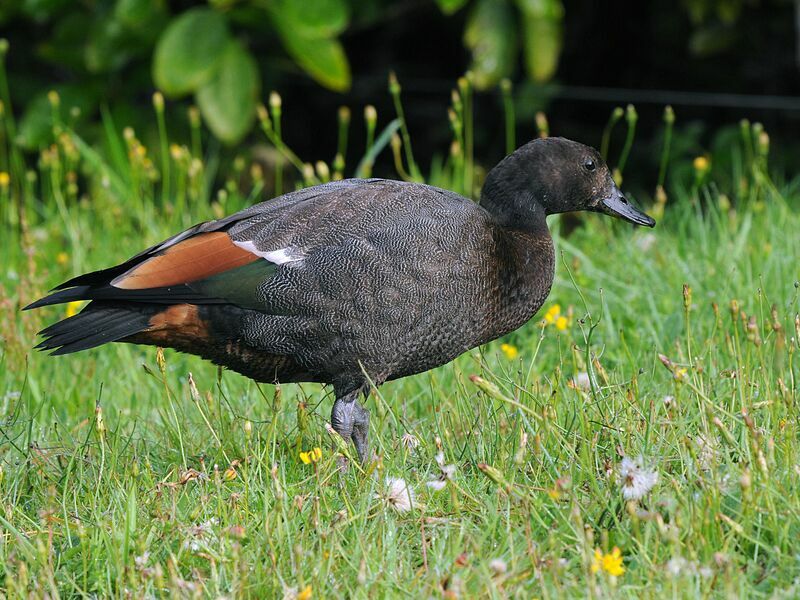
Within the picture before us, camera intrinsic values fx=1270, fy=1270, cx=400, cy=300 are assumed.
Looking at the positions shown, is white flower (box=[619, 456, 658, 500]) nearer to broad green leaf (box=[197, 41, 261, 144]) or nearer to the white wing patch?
the white wing patch

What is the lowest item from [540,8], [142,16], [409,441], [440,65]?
[440,65]

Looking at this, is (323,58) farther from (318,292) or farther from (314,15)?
(318,292)

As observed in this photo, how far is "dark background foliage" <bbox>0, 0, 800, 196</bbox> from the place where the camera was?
576 centimetres

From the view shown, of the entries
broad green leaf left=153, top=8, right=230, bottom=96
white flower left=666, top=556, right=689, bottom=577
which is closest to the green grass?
white flower left=666, top=556, right=689, bottom=577

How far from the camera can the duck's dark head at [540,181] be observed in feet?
12.9

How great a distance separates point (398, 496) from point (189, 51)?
317cm

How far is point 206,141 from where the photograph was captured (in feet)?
23.1

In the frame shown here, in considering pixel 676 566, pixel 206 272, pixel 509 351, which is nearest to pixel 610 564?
pixel 676 566

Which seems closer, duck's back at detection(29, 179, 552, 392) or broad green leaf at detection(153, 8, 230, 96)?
duck's back at detection(29, 179, 552, 392)

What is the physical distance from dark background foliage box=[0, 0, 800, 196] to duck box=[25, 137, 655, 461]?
2.06m

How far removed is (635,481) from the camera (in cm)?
272

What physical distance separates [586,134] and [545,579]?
4.87 metres

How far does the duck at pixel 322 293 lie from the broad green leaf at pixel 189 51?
6.38 feet

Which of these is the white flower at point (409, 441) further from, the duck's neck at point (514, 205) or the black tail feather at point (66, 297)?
the black tail feather at point (66, 297)
